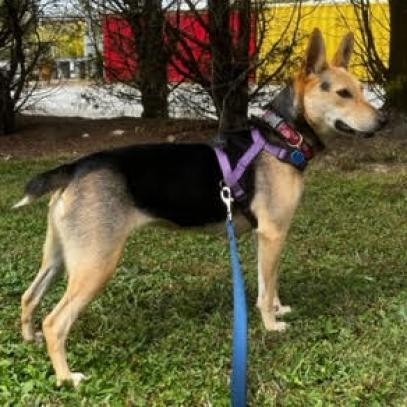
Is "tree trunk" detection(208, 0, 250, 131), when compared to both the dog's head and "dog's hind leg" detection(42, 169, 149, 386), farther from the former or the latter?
"dog's hind leg" detection(42, 169, 149, 386)

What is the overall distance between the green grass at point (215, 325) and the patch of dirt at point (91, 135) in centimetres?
449

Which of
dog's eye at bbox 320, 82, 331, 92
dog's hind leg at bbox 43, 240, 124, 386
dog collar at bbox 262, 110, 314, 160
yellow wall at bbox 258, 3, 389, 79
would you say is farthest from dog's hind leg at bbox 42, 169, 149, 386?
yellow wall at bbox 258, 3, 389, 79

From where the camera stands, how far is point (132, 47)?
40.9ft

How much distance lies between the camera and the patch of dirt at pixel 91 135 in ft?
39.2

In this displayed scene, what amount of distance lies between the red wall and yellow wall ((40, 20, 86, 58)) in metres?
0.77

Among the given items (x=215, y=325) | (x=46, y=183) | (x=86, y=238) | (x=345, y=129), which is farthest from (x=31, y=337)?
(x=345, y=129)

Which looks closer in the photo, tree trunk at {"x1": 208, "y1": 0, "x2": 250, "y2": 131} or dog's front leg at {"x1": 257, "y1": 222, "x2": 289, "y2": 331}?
dog's front leg at {"x1": 257, "y1": 222, "x2": 289, "y2": 331}

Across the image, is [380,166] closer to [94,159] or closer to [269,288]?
[269,288]

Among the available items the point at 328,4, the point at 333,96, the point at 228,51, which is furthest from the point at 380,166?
the point at 333,96

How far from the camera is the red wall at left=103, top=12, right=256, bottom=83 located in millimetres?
11711

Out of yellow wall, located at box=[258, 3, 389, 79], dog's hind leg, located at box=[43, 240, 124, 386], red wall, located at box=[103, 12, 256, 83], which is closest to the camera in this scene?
dog's hind leg, located at box=[43, 240, 124, 386]

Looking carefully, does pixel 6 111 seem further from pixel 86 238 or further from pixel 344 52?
pixel 86 238

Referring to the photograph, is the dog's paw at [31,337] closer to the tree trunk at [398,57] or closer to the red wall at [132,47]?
the red wall at [132,47]

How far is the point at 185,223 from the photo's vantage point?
185 inches
